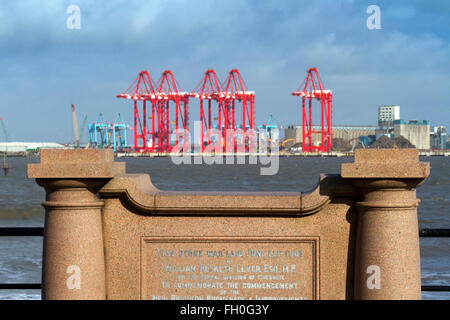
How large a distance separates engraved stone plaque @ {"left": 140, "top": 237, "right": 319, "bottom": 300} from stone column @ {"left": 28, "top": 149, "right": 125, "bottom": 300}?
70cm

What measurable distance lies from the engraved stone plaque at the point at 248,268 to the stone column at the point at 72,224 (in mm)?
703

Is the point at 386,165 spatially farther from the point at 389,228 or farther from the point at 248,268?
the point at 248,268

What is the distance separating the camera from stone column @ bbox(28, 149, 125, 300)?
4586mm


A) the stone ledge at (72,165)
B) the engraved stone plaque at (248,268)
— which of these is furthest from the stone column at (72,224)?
the engraved stone plaque at (248,268)

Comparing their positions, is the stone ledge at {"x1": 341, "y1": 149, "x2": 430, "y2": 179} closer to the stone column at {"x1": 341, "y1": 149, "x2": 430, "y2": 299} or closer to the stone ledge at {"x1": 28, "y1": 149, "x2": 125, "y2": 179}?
the stone column at {"x1": 341, "y1": 149, "x2": 430, "y2": 299}

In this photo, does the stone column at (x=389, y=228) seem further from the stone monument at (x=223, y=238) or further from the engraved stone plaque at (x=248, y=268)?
the engraved stone plaque at (x=248, y=268)

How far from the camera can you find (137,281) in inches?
189

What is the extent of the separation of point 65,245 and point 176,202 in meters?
0.89

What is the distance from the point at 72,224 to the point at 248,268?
138 cm

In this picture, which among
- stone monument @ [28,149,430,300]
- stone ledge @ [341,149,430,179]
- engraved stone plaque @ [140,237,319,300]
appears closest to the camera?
stone ledge @ [341,149,430,179]

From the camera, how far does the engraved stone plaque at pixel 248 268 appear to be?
4.71 metres

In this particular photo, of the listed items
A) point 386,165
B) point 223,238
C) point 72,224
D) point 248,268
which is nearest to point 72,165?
point 72,224

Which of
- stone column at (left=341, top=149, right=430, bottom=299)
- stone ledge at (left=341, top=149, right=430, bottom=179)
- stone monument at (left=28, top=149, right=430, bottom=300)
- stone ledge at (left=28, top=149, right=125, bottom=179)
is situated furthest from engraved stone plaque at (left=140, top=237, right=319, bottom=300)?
stone ledge at (left=28, top=149, right=125, bottom=179)
